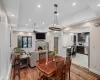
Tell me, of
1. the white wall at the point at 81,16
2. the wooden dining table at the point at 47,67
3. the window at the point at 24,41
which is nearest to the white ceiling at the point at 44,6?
the white wall at the point at 81,16

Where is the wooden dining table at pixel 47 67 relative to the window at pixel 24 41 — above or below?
below

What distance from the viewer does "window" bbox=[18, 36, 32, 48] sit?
810cm

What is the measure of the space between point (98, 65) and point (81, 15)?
2.61m

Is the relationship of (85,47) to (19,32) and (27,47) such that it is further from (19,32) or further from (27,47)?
(19,32)

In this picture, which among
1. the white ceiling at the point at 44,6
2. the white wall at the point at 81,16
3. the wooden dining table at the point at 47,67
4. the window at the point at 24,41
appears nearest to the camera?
the wooden dining table at the point at 47,67

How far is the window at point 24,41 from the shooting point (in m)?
8.10

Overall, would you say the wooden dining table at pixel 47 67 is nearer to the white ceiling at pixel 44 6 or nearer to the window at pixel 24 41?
the white ceiling at pixel 44 6

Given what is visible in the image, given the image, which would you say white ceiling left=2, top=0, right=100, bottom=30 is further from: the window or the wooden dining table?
the window

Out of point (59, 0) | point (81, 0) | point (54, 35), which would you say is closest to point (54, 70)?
point (59, 0)

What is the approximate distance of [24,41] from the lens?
8.34 meters

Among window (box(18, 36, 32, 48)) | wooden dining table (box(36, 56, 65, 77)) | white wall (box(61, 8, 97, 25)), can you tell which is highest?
white wall (box(61, 8, 97, 25))

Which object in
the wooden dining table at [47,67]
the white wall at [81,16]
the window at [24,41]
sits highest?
the white wall at [81,16]

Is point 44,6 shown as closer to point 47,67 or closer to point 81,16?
point 81,16

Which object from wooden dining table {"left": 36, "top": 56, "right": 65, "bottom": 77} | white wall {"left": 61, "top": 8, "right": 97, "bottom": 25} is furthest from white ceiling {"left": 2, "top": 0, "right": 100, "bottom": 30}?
wooden dining table {"left": 36, "top": 56, "right": 65, "bottom": 77}
